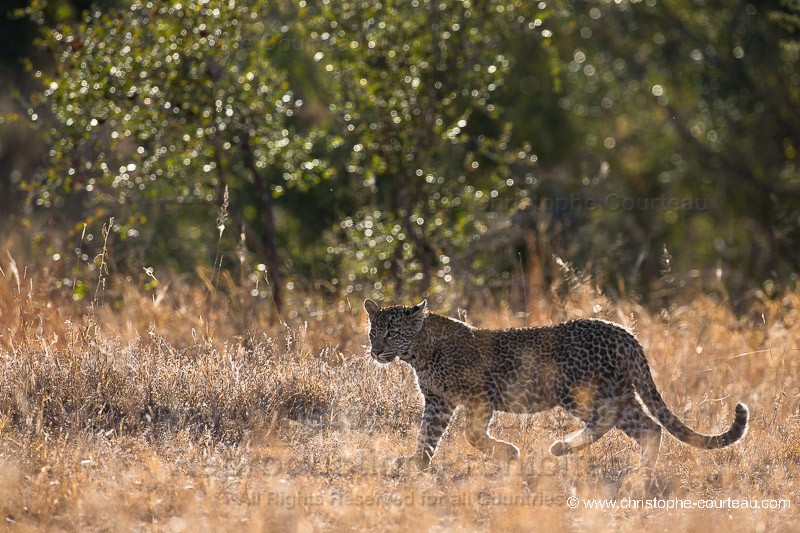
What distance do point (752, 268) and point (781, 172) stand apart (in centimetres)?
194

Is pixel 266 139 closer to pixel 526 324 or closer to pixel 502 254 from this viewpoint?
pixel 526 324

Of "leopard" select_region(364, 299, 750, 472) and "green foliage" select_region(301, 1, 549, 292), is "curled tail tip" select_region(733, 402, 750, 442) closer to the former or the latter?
"leopard" select_region(364, 299, 750, 472)

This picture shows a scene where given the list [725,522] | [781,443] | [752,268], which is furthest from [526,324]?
[752,268]

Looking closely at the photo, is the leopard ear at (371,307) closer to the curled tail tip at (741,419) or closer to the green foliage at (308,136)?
the green foliage at (308,136)

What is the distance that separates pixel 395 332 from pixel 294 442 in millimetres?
1121

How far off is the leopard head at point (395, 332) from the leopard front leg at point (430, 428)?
39cm

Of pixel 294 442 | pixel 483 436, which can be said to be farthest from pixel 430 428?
pixel 294 442

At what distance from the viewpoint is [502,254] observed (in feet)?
53.5

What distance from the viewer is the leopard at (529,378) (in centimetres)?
834

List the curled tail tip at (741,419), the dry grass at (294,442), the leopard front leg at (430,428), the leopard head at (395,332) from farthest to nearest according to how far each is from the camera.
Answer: the leopard head at (395,332), the leopard front leg at (430,428), the curled tail tip at (741,419), the dry grass at (294,442)

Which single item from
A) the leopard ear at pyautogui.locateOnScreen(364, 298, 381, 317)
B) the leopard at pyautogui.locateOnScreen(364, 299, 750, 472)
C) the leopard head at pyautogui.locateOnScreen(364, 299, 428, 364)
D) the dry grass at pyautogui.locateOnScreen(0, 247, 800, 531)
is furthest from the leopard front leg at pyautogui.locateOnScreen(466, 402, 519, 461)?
the leopard ear at pyautogui.locateOnScreen(364, 298, 381, 317)

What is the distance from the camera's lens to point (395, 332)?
8.77 m

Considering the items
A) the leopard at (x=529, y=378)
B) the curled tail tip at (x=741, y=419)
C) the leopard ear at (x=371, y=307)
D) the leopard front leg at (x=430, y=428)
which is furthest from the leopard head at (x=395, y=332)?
the curled tail tip at (x=741, y=419)

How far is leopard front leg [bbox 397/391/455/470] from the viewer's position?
8.33 meters
